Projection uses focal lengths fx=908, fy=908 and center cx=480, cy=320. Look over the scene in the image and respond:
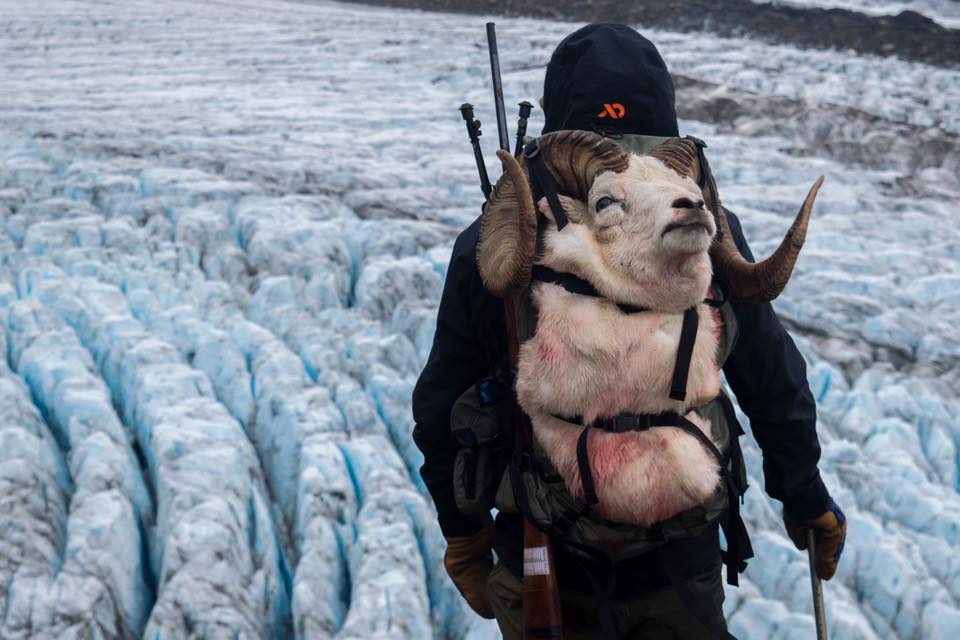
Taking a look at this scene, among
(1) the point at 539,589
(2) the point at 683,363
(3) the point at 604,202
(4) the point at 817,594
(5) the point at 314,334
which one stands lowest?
(5) the point at 314,334

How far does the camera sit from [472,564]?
1985mm

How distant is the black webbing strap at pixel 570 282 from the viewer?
59.9 inches

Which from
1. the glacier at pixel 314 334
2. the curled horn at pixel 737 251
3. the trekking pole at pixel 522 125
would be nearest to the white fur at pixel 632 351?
A: the curled horn at pixel 737 251

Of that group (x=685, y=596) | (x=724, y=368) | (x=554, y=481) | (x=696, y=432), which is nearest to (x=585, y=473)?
(x=554, y=481)

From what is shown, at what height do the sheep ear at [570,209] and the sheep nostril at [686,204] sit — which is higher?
the sheep nostril at [686,204]

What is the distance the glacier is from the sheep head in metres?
1.85

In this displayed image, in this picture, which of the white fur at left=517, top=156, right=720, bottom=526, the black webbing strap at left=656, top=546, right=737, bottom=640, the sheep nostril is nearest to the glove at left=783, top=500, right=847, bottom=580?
the black webbing strap at left=656, top=546, right=737, bottom=640

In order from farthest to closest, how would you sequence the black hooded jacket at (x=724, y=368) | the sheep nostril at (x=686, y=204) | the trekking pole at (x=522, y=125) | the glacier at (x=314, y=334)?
the glacier at (x=314, y=334)
the trekking pole at (x=522, y=125)
the black hooded jacket at (x=724, y=368)
the sheep nostril at (x=686, y=204)

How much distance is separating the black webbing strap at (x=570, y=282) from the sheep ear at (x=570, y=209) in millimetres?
96

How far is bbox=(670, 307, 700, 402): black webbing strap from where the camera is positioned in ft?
4.89

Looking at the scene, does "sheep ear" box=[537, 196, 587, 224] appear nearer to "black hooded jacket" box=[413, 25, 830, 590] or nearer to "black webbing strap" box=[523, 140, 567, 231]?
"black webbing strap" box=[523, 140, 567, 231]

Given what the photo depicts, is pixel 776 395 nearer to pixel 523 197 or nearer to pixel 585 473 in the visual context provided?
pixel 585 473

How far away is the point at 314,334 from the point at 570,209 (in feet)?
8.39

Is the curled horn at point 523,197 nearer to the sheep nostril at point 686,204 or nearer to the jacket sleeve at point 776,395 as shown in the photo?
the sheep nostril at point 686,204
